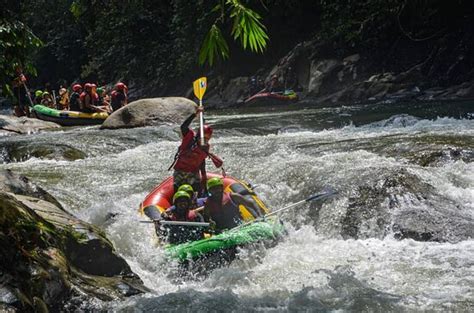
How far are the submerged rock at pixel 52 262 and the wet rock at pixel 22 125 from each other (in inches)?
338

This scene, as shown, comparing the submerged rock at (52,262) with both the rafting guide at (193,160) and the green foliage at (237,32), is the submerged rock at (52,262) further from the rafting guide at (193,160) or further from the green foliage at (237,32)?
the rafting guide at (193,160)

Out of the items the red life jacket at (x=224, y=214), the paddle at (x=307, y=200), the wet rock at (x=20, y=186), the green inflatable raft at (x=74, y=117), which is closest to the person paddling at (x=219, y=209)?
the red life jacket at (x=224, y=214)

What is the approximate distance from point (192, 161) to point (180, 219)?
1118 millimetres

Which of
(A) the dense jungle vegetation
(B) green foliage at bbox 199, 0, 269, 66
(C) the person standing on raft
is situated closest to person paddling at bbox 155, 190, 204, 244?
(C) the person standing on raft

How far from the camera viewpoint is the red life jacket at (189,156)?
7.09m

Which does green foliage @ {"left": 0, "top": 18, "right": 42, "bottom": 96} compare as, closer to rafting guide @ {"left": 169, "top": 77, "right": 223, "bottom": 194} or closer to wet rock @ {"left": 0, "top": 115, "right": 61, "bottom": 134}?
rafting guide @ {"left": 169, "top": 77, "right": 223, "bottom": 194}

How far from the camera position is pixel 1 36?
3.17 m

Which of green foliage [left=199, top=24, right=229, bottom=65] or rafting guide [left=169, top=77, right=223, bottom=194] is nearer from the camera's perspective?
green foliage [left=199, top=24, right=229, bottom=65]

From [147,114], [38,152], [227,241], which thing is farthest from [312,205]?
[147,114]

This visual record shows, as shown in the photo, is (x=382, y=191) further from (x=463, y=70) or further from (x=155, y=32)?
(x=155, y=32)

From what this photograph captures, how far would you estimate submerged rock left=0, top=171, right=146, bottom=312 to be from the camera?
326cm

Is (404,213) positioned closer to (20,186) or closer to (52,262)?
(20,186)

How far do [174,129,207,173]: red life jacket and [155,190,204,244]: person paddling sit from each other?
0.92 metres

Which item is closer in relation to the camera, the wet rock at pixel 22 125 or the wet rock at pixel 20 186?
the wet rock at pixel 20 186
